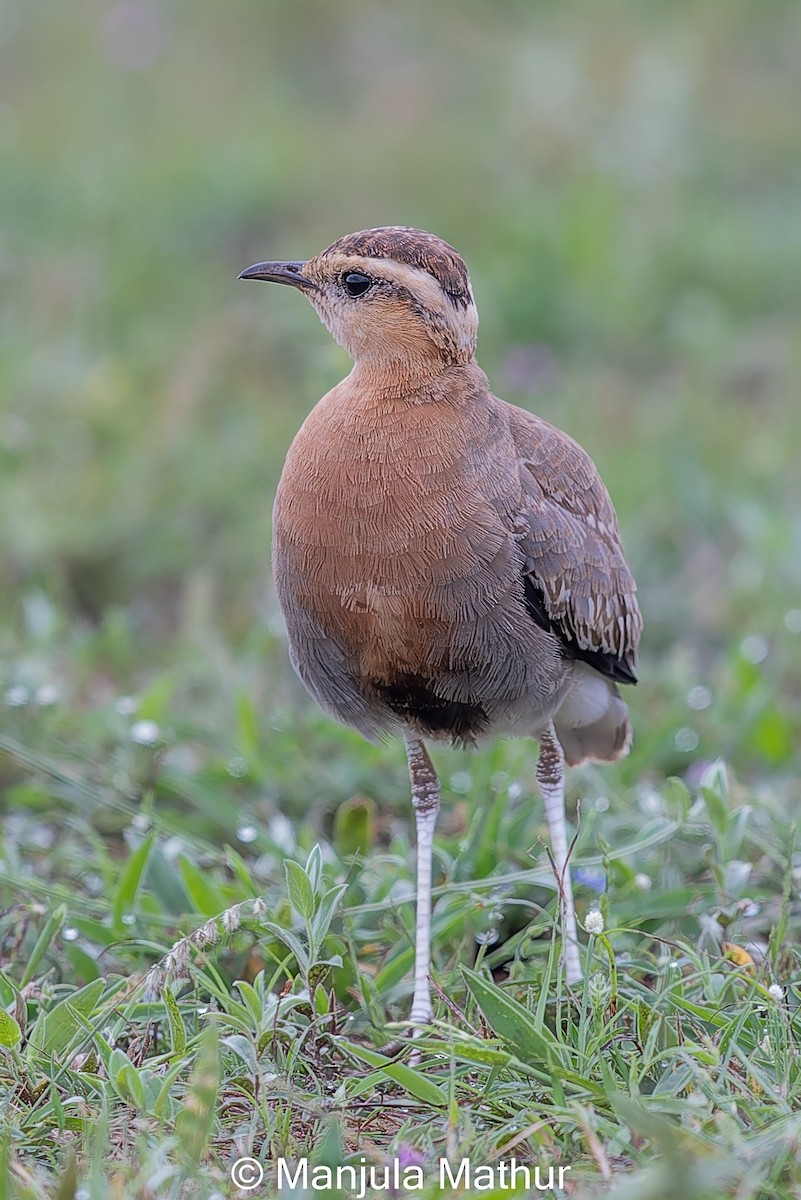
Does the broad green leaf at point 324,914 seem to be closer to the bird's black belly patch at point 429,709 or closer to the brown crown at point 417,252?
the bird's black belly patch at point 429,709

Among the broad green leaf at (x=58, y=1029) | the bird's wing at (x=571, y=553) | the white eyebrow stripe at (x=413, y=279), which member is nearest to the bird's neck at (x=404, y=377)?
the white eyebrow stripe at (x=413, y=279)

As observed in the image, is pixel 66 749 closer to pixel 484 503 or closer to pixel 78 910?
pixel 78 910

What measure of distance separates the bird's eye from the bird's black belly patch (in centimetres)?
103

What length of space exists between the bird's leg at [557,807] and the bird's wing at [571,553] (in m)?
0.27

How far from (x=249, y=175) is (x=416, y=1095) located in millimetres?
7530

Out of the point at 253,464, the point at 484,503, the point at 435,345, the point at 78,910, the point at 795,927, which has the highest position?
the point at 435,345

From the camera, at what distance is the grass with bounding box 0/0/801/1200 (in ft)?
11.3

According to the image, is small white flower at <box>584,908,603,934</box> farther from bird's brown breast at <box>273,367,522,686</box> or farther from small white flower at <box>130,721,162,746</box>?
small white flower at <box>130,721,162,746</box>

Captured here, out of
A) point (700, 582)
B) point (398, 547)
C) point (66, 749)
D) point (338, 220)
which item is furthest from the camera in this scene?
point (338, 220)

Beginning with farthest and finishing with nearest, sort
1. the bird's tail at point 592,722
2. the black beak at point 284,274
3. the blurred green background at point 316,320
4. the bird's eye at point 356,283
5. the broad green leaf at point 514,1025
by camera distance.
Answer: the blurred green background at point 316,320
the bird's tail at point 592,722
the black beak at point 284,274
the bird's eye at point 356,283
the broad green leaf at point 514,1025

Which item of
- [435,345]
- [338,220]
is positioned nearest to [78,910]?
[435,345]

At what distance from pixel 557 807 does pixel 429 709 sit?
1.88ft

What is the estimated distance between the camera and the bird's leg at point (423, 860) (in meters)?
3.98

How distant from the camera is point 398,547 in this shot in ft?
12.6
